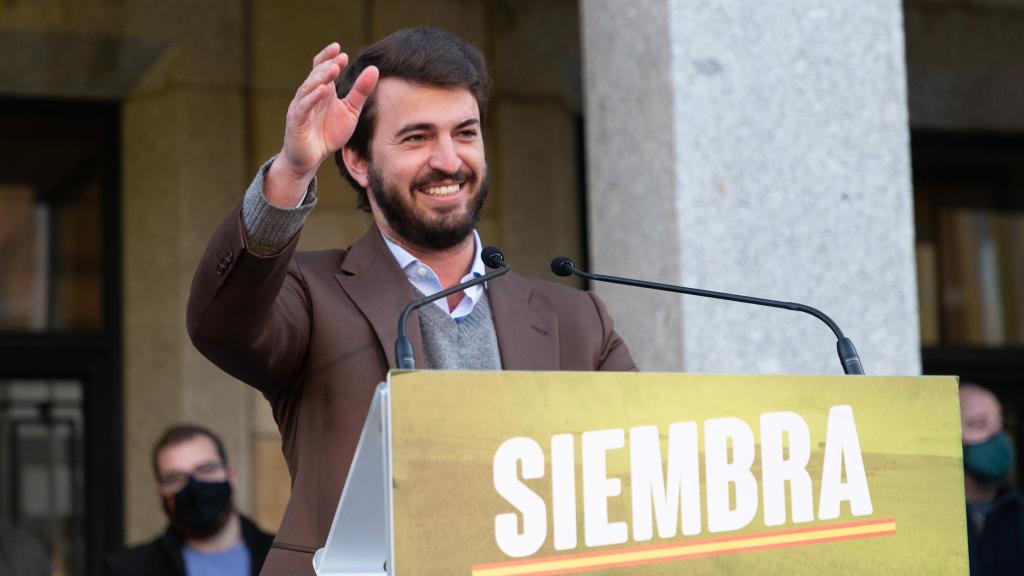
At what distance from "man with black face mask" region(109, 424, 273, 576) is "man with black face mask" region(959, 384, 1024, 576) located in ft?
7.91

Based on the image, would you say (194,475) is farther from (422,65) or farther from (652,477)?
(652,477)

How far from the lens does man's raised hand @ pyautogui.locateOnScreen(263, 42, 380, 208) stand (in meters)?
2.28

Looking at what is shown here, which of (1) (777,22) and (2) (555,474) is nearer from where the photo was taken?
(2) (555,474)

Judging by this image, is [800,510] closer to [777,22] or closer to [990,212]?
[777,22]

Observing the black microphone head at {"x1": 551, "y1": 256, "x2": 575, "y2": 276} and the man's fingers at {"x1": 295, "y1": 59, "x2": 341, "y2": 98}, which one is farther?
the black microphone head at {"x1": 551, "y1": 256, "x2": 575, "y2": 276}

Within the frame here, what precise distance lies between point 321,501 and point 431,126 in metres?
0.62

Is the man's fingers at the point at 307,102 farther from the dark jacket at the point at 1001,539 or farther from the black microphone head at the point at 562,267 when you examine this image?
the dark jacket at the point at 1001,539

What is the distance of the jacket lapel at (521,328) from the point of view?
8.77ft

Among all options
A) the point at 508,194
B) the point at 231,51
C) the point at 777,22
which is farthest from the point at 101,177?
the point at 777,22

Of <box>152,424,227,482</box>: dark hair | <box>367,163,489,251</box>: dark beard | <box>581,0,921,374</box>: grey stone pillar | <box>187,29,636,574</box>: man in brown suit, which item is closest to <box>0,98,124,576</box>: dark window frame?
<box>152,424,227,482</box>: dark hair

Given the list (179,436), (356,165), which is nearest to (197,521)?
(179,436)

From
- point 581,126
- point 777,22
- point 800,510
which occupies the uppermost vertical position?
point 581,126

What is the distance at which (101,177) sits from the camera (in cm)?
743

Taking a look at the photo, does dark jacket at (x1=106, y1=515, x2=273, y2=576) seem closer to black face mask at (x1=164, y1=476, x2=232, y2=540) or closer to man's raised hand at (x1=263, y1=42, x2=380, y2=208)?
black face mask at (x1=164, y1=476, x2=232, y2=540)
